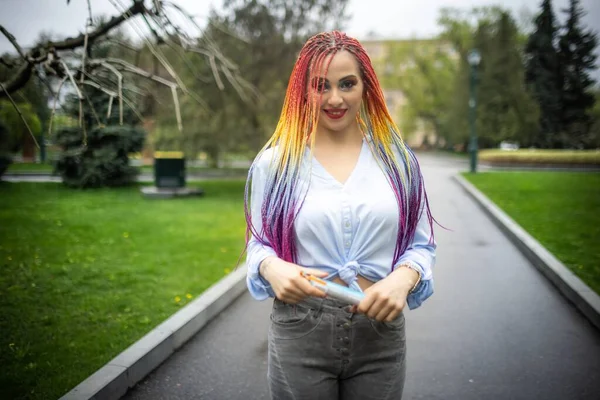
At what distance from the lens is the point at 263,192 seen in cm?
184

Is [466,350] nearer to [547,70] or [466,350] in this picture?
[466,350]

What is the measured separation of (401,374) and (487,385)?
2384mm

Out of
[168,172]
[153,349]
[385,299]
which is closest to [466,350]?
[153,349]

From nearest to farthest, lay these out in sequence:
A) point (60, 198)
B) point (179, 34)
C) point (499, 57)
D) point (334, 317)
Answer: point (334, 317), point (179, 34), point (60, 198), point (499, 57)

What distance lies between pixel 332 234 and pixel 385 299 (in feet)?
0.98

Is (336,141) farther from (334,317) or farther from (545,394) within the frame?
(545,394)

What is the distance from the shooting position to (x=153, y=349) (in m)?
4.08

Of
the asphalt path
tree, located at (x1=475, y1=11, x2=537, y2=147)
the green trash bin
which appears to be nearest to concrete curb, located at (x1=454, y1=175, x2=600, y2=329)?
the asphalt path

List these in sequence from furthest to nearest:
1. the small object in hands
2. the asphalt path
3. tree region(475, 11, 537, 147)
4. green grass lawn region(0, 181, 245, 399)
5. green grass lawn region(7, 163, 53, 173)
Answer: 1. tree region(475, 11, 537, 147)
2. green grass lawn region(7, 163, 53, 173)
3. green grass lawn region(0, 181, 245, 399)
4. the asphalt path
5. the small object in hands

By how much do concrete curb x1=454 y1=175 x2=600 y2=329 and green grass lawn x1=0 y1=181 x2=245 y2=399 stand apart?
4311mm

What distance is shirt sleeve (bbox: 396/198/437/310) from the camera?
1777 millimetres

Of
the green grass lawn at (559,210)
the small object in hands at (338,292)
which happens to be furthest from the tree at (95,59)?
the green grass lawn at (559,210)

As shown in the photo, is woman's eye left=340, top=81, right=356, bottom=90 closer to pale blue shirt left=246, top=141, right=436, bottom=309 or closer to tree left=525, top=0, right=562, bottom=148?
pale blue shirt left=246, top=141, right=436, bottom=309


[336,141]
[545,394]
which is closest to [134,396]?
[336,141]
